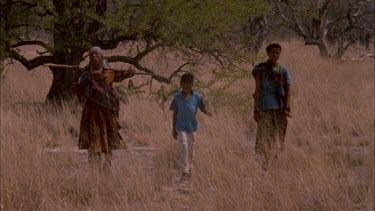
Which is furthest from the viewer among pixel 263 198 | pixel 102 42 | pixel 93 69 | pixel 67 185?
pixel 102 42

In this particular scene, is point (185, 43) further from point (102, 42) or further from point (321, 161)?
point (321, 161)

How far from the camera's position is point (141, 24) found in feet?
28.7

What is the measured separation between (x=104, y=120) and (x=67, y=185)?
0.85m

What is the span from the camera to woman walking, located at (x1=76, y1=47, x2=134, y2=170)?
6.08m

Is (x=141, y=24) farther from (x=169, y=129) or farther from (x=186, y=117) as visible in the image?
(x=186, y=117)

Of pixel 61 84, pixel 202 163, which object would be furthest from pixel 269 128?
pixel 61 84

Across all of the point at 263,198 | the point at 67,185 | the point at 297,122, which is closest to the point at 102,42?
the point at 297,122

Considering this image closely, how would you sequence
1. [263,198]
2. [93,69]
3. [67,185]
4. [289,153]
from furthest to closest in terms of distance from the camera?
1. [289,153]
2. [93,69]
3. [67,185]
4. [263,198]

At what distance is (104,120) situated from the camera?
617 centimetres

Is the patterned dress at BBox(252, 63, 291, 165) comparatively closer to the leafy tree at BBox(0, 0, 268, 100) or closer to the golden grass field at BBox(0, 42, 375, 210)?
the golden grass field at BBox(0, 42, 375, 210)

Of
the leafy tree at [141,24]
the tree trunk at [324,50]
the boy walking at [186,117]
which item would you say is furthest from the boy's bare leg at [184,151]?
the tree trunk at [324,50]

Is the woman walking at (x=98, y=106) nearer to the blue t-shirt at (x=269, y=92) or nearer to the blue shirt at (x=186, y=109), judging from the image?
the blue shirt at (x=186, y=109)

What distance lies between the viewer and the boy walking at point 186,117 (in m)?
6.49

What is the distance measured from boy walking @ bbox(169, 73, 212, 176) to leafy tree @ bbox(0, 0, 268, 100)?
7.88ft
